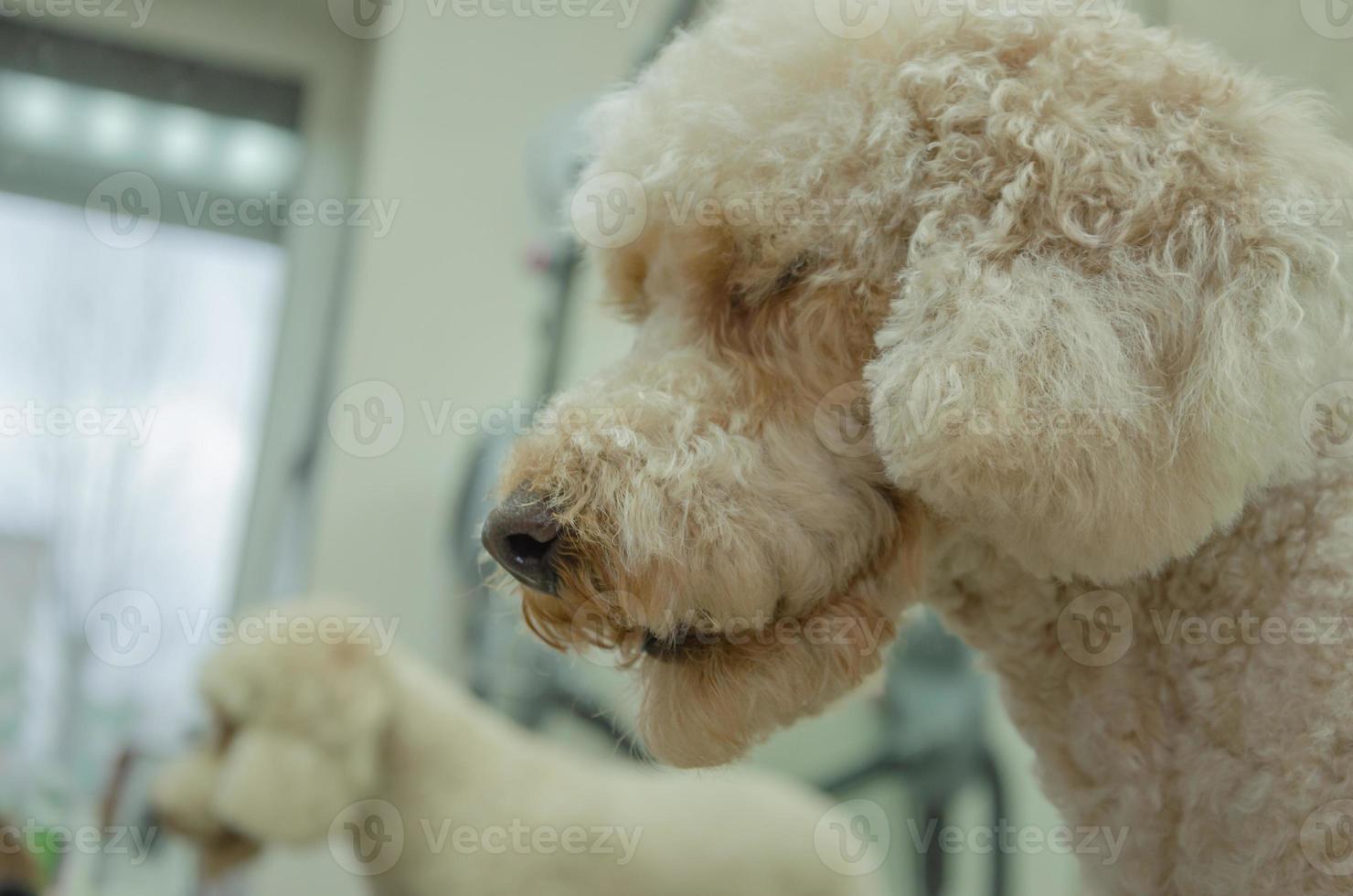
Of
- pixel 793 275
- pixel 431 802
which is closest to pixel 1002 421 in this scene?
pixel 793 275

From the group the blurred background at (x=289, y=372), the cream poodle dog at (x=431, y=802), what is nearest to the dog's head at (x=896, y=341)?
the cream poodle dog at (x=431, y=802)

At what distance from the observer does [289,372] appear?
5.87ft

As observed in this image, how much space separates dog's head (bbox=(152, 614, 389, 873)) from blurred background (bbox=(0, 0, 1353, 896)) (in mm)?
242

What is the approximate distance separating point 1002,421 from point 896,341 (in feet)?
0.27

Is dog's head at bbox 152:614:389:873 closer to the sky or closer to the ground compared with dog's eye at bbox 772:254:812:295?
closer to the ground

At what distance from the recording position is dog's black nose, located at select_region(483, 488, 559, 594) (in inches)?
22.0

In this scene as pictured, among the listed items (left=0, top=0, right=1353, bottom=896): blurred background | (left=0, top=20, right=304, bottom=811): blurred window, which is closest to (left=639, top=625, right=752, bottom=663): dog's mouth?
(left=0, top=0, right=1353, bottom=896): blurred background

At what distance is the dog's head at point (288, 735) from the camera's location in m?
1.26

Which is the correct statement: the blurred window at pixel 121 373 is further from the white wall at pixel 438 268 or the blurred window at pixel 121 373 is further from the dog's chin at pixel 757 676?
the dog's chin at pixel 757 676

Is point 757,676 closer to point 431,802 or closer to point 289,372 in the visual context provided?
point 431,802

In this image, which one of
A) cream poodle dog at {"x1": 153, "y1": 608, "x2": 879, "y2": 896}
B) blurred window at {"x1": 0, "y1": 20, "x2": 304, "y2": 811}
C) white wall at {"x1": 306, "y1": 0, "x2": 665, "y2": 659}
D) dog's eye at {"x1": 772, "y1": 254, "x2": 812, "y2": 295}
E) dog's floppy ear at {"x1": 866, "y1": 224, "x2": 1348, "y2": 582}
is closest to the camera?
dog's floppy ear at {"x1": 866, "y1": 224, "x2": 1348, "y2": 582}

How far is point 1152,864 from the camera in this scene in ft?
2.03

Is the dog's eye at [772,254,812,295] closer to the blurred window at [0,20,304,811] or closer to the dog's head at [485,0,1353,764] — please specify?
the dog's head at [485,0,1353,764]

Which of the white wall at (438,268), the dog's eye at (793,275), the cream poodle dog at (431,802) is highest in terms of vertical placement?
the dog's eye at (793,275)
